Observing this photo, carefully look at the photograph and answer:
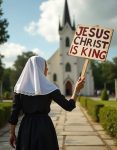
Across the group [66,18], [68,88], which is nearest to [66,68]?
[68,88]

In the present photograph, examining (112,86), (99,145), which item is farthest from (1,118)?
(112,86)

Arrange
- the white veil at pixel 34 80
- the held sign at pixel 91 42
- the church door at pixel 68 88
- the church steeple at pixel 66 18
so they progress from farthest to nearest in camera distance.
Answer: the church steeple at pixel 66 18 < the church door at pixel 68 88 < the held sign at pixel 91 42 < the white veil at pixel 34 80

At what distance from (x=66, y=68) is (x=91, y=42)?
73.9 meters

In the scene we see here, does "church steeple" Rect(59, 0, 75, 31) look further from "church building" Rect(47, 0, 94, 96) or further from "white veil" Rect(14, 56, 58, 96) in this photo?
"white veil" Rect(14, 56, 58, 96)

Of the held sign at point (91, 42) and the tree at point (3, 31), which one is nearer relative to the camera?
the held sign at point (91, 42)

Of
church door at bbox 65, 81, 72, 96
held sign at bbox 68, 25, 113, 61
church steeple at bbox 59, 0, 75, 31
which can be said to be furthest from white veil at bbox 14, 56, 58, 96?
church steeple at bbox 59, 0, 75, 31

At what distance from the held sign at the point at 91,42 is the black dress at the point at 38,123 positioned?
1.40 metres

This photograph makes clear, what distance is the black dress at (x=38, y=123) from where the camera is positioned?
465 centimetres

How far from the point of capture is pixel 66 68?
80.1 metres

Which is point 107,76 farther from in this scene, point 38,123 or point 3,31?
point 38,123

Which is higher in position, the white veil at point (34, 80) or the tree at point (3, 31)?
the tree at point (3, 31)

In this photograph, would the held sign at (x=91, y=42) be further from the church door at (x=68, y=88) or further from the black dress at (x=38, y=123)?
the church door at (x=68, y=88)

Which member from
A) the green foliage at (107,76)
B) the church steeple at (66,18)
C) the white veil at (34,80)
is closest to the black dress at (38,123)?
the white veil at (34,80)

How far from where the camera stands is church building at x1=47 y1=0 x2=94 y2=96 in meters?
79.0
